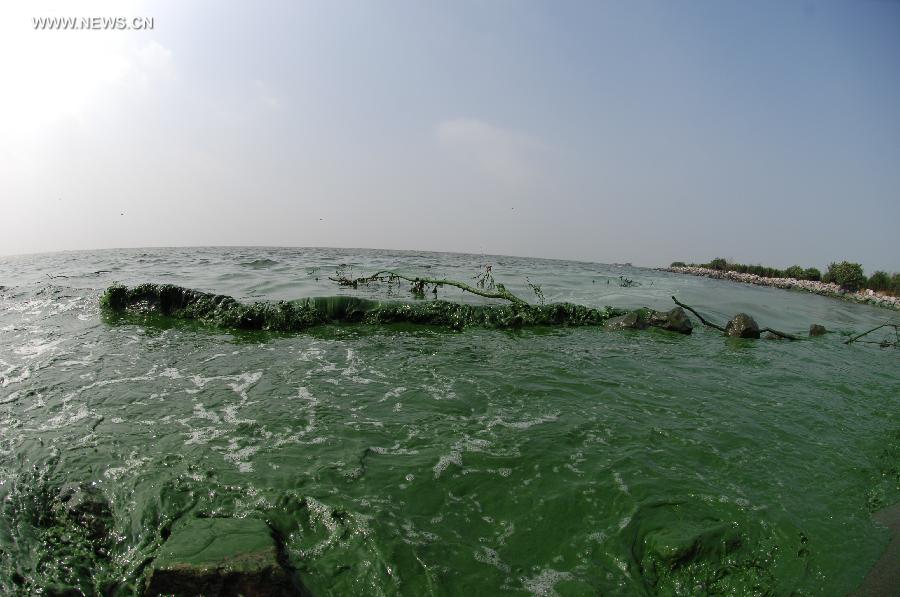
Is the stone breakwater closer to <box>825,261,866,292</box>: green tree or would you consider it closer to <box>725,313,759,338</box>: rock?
<box>825,261,866,292</box>: green tree

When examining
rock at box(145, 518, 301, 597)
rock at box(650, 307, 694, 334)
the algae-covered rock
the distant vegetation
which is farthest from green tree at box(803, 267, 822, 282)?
rock at box(145, 518, 301, 597)

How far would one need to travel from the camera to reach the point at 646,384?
9.03 meters

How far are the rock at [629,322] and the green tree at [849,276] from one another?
3785 cm

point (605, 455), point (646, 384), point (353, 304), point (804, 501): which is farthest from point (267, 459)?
point (353, 304)

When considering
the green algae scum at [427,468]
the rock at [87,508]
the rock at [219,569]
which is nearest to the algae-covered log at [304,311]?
the green algae scum at [427,468]

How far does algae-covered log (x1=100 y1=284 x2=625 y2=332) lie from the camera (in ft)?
42.7

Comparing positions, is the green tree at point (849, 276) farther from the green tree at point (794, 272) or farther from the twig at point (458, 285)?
the twig at point (458, 285)

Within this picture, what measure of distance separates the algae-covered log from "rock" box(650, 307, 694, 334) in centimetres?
277

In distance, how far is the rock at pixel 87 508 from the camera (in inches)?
163

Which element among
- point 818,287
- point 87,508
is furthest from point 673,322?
point 818,287

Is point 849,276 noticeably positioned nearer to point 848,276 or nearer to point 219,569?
point 848,276

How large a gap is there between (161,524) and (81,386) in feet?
17.3

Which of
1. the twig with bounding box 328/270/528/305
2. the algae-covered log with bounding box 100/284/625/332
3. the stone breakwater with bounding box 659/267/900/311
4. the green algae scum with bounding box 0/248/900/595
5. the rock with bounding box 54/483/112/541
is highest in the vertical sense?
the stone breakwater with bounding box 659/267/900/311

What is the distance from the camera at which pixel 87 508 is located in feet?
14.2
